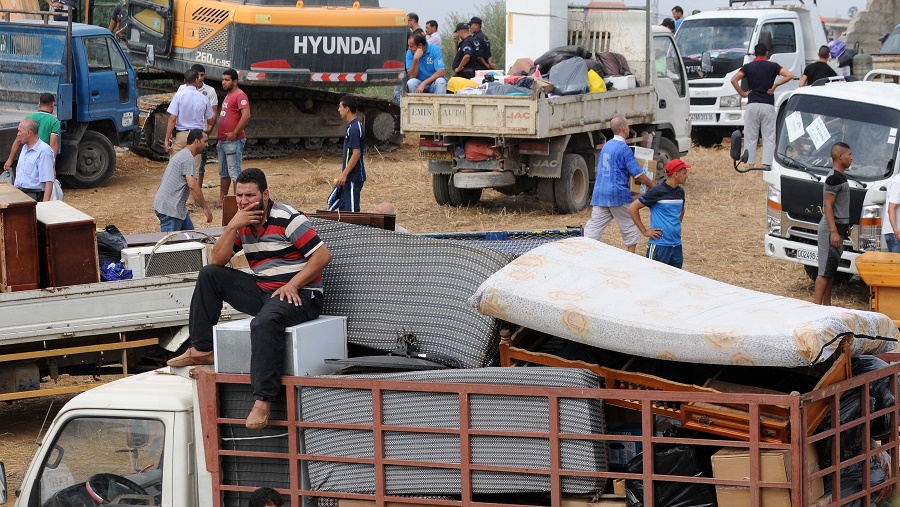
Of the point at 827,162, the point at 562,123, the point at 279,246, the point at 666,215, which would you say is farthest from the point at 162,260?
the point at 562,123

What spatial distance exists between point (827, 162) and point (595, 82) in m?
4.38

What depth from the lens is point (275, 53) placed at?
18.9 meters

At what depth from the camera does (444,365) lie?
525 centimetres

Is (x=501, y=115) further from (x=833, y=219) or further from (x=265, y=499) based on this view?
(x=265, y=499)

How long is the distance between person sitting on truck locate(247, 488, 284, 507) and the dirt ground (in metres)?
4.49

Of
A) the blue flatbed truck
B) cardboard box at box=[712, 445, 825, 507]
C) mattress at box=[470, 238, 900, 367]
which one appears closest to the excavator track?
the blue flatbed truck

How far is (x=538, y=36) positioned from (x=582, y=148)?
178cm

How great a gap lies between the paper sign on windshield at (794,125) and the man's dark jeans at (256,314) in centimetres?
734

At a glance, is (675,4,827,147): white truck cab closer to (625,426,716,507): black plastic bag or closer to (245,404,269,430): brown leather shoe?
(625,426,716,507): black plastic bag

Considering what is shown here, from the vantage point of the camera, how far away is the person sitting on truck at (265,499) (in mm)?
4504

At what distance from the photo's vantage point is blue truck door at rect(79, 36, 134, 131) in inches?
679

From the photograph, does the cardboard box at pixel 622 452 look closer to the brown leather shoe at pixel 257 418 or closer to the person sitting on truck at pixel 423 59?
the brown leather shoe at pixel 257 418

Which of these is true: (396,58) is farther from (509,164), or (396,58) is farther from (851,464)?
(851,464)

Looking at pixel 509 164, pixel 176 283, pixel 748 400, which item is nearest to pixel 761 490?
pixel 748 400
